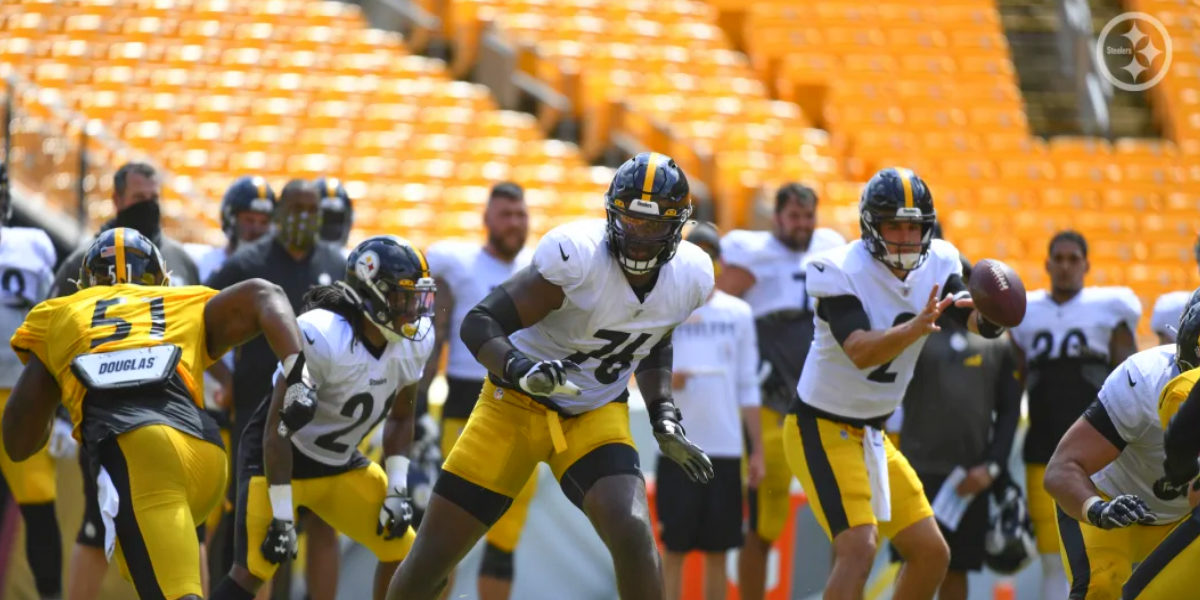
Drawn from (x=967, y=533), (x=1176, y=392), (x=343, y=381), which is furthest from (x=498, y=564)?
(x=1176, y=392)

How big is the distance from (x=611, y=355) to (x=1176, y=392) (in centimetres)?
174

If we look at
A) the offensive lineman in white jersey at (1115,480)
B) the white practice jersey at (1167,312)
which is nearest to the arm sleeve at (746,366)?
the white practice jersey at (1167,312)

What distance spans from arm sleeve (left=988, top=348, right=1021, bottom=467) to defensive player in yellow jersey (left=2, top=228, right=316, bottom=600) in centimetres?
352

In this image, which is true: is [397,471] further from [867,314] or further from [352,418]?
[867,314]

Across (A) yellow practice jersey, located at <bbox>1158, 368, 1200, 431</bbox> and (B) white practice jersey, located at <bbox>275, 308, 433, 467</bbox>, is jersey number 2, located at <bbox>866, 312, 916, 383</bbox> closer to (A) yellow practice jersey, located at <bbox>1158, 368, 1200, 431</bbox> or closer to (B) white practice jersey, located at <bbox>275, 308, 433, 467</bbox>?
(A) yellow practice jersey, located at <bbox>1158, 368, 1200, 431</bbox>

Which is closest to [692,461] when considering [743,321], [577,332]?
[577,332]

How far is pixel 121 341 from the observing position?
5.11 m

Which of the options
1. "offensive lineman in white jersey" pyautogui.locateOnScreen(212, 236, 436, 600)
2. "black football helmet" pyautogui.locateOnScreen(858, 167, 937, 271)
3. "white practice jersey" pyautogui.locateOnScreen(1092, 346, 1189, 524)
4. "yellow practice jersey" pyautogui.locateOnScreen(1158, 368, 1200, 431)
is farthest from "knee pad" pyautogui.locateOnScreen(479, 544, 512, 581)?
"yellow practice jersey" pyautogui.locateOnScreen(1158, 368, 1200, 431)

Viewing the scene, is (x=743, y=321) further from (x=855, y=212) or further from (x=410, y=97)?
(x=410, y=97)

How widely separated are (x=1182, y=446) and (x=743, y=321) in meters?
3.39

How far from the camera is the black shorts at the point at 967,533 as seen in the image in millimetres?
7262

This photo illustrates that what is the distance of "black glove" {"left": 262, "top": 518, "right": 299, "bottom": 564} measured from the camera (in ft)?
18.0

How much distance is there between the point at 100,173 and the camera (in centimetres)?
1000

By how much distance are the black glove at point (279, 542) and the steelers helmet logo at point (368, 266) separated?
36.3 inches
